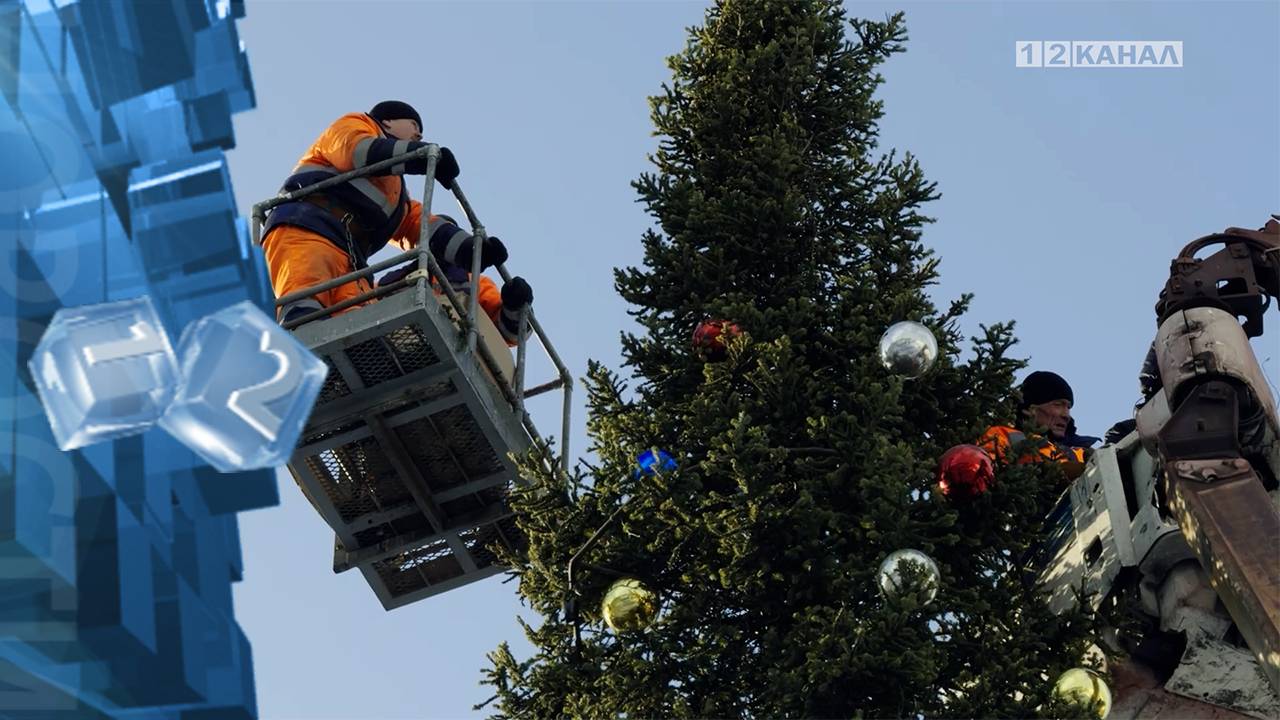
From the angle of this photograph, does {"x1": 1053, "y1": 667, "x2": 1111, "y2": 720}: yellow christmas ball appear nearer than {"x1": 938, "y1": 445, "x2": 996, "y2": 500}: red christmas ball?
Yes

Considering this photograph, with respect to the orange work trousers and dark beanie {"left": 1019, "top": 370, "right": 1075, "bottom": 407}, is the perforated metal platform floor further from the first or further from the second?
dark beanie {"left": 1019, "top": 370, "right": 1075, "bottom": 407}

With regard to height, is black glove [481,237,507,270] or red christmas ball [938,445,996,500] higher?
black glove [481,237,507,270]

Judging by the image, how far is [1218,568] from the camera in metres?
13.8

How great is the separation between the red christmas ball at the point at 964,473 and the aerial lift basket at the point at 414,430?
2683 mm

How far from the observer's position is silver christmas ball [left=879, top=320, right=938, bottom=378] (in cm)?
1365

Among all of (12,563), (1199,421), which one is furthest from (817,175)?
(12,563)

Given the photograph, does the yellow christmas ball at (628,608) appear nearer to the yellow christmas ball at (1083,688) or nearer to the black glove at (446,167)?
the yellow christmas ball at (1083,688)

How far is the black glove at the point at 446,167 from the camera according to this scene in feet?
54.3

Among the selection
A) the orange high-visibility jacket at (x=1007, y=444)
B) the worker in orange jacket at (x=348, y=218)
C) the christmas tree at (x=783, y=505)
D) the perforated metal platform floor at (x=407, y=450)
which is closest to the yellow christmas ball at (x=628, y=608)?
the christmas tree at (x=783, y=505)

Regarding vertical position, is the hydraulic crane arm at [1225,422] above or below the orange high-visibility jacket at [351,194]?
below

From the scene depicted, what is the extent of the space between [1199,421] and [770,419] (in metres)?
2.98

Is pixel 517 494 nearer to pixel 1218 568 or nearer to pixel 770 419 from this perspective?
pixel 770 419

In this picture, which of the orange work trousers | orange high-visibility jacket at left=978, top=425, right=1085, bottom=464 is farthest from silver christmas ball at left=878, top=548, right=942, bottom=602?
the orange work trousers

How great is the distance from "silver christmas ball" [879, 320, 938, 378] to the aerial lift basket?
245 centimetres
